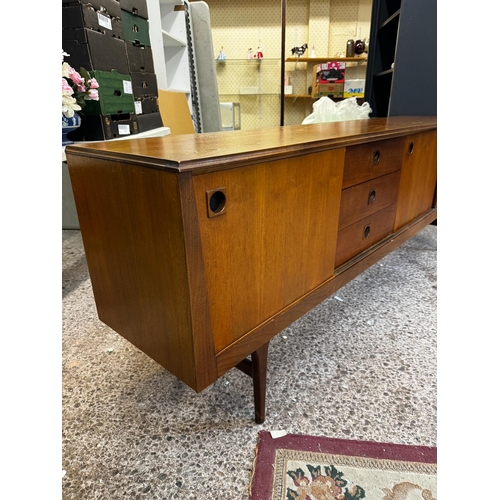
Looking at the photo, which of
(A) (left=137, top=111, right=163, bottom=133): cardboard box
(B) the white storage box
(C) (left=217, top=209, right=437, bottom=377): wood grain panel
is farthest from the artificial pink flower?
(B) the white storage box

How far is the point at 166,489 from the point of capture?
2.44ft

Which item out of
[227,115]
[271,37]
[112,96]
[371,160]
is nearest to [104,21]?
[112,96]

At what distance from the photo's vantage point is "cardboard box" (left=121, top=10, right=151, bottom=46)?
2074mm

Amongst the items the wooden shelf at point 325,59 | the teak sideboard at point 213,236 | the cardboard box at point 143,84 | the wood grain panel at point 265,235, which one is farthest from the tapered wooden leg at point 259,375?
the wooden shelf at point 325,59

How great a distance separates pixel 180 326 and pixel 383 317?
1010 mm

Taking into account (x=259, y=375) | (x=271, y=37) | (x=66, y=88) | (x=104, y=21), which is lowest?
(x=259, y=375)

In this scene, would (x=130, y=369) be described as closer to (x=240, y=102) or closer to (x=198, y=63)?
→ (x=198, y=63)

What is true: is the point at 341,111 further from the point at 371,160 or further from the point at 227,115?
the point at 227,115

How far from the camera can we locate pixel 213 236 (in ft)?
2.01

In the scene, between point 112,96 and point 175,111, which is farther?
point 175,111

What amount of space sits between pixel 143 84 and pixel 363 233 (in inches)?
72.9

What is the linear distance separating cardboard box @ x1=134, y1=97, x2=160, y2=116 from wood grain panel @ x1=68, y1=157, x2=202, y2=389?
163cm

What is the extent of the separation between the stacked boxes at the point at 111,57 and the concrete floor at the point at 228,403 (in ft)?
3.43

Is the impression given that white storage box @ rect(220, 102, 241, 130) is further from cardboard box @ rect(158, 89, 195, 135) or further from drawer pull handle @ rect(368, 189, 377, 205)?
drawer pull handle @ rect(368, 189, 377, 205)
